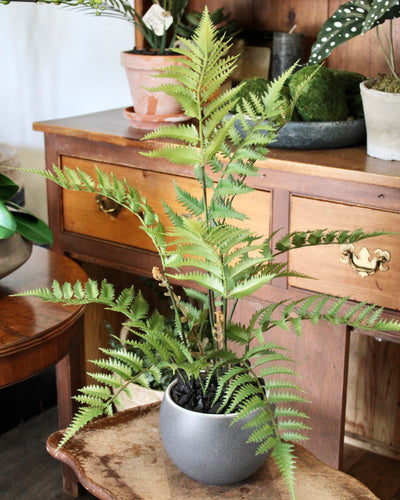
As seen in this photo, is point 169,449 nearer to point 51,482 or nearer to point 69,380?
point 69,380

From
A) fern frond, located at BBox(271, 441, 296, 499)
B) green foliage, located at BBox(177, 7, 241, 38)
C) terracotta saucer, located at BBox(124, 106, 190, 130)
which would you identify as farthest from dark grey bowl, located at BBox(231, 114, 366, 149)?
fern frond, located at BBox(271, 441, 296, 499)

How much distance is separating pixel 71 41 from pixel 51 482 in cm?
124

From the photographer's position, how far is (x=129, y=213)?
151 cm

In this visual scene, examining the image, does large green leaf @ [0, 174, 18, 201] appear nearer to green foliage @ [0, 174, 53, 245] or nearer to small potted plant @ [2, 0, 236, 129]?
green foliage @ [0, 174, 53, 245]

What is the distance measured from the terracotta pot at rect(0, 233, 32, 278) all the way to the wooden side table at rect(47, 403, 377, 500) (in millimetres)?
351

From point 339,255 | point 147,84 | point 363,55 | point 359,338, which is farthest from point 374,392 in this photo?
point 147,84

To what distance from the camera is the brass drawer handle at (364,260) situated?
3.92ft

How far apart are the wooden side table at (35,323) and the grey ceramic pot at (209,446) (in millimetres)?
352

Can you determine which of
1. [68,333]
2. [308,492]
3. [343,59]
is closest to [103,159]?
[68,333]

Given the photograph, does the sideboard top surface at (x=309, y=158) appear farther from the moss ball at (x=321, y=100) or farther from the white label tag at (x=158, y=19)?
the white label tag at (x=158, y=19)

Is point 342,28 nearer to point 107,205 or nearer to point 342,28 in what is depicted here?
point 342,28

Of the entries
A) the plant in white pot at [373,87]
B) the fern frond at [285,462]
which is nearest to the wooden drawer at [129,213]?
the plant in white pot at [373,87]

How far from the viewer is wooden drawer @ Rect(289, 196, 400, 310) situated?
1.19 m

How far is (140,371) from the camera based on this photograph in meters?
0.90
